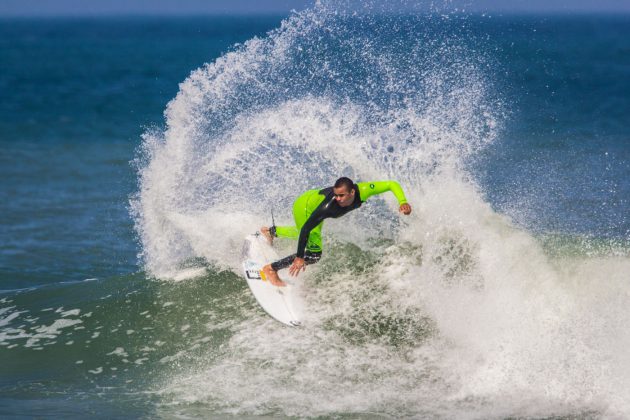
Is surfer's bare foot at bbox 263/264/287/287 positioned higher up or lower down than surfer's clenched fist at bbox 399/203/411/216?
lower down

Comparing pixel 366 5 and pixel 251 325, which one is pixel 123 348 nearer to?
pixel 251 325

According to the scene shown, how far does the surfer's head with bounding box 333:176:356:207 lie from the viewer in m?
7.86

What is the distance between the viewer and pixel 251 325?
8.65 m

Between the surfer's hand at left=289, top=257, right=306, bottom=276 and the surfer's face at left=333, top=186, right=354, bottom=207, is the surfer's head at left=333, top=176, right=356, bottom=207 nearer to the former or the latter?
the surfer's face at left=333, top=186, right=354, bottom=207

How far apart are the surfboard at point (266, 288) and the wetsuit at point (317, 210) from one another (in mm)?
288

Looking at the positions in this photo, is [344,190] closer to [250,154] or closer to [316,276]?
[316,276]

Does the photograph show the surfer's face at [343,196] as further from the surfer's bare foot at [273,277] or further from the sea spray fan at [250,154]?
the sea spray fan at [250,154]

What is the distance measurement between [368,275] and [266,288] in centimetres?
118

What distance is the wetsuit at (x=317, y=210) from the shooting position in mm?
8164

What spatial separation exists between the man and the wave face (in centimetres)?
49

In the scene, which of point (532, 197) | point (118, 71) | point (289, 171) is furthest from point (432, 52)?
point (118, 71)

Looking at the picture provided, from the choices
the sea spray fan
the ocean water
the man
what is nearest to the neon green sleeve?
the man

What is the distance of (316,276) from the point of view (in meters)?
9.30

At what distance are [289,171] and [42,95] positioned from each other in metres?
31.0
